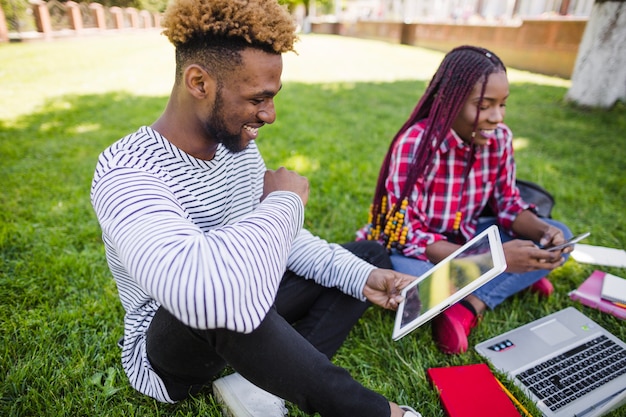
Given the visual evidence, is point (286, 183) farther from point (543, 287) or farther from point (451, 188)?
point (543, 287)

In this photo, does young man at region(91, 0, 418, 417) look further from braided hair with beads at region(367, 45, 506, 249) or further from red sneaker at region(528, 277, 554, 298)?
red sneaker at region(528, 277, 554, 298)

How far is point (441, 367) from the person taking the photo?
189 cm

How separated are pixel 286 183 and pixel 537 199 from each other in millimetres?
1967

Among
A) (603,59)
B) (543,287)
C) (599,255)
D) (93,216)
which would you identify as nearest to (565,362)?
(543,287)

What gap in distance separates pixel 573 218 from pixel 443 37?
1657cm

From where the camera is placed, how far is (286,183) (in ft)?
4.88

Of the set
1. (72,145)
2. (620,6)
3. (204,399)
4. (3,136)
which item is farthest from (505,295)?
(620,6)

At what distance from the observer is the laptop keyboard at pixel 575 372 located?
1.66 metres

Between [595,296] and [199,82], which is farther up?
[199,82]

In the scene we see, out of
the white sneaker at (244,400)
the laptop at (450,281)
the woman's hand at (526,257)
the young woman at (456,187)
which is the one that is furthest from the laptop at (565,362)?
the white sneaker at (244,400)

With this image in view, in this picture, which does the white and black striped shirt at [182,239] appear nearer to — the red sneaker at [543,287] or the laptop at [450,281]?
the laptop at [450,281]

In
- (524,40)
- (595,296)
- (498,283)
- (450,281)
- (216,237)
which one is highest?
(524,40)

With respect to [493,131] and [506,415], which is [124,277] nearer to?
[506,415]

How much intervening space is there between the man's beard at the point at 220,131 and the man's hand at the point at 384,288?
82 cm
